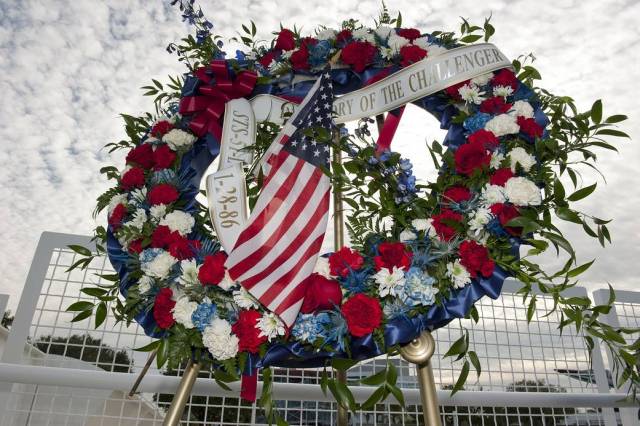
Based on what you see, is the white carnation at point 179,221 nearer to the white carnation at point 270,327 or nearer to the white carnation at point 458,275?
the white carnation at point 270,327

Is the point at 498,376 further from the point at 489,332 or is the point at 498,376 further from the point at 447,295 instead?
the point at 447,295

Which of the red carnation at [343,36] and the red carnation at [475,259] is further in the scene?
the red carnation at [343,36]

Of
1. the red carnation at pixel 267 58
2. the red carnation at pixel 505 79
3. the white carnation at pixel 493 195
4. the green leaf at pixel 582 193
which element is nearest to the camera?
the green leaf at pixel 582 193

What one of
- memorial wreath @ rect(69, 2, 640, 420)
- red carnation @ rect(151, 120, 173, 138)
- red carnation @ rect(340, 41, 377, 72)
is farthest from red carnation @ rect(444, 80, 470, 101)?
red carnation @ rect(151, 120, 173, 138)

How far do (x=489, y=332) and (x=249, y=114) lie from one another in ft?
7.68

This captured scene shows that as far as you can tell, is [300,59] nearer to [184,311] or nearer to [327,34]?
[327,34]

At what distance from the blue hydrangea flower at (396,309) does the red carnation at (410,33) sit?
1440 millimetres

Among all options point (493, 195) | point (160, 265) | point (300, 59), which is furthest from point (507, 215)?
point (300, 59)

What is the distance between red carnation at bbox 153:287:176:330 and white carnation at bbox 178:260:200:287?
0.18 ft

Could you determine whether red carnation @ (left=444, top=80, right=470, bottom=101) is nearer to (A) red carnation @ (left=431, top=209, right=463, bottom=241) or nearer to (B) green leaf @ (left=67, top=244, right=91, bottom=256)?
(A) red carnation @ (left=431, top=209, right=463, bottom=241)

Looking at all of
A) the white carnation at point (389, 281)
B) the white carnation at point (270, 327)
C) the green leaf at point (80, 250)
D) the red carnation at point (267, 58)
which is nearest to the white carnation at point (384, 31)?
the red carnation at point (267, 58)

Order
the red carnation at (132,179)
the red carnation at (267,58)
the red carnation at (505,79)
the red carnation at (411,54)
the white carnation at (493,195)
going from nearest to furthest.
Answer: the white carnation at (493,195)
the red carnation at (132,179)
the red carnation at (505,79)
the red carnation at (411,54)
the red carnation at (267,58)

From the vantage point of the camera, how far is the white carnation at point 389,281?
1343mm

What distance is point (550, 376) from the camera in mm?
3205
